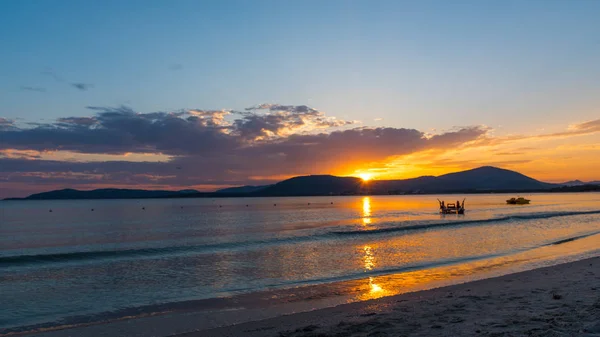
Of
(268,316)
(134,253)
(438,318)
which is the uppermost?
(438,318)

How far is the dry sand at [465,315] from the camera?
306 inches

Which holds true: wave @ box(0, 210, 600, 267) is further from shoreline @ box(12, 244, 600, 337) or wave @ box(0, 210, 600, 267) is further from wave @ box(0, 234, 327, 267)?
shoreline @ box(12, 244, 600, 337)

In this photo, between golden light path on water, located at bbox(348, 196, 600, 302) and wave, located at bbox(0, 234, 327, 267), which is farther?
wave, located at bbox(0, 234, 327, 267)

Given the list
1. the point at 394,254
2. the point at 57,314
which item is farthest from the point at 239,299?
the point at 394,254

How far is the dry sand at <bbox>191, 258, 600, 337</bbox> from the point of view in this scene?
7.78 m

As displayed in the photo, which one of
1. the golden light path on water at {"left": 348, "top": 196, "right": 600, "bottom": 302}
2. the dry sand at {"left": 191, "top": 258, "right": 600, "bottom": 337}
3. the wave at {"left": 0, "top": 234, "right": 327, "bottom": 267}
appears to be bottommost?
the wave at {"left": 0, "top": 234, "right": 327, "bottom": 267}

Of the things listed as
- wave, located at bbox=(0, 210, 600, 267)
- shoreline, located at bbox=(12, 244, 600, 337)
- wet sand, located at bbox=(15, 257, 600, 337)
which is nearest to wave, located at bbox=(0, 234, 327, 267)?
wave, located at bbox=(0, 210, 600, 267)

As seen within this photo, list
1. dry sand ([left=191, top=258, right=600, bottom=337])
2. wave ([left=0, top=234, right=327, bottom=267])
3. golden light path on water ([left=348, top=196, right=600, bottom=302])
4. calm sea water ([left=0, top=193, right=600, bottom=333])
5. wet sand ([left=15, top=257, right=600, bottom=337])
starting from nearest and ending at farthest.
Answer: dry sand ([left=191, top=258, right=600, bottom=337])
wet sand ([left=15, top=257, right=600, bottom=337])
calm sea water ([left=0, top=193, right=600, bottom=333])
golden light path on water ([left=348, top=196, right=600, bottom=302])
wave ([left=0, top=234, right=327, bottom=267])

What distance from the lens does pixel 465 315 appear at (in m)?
9.12

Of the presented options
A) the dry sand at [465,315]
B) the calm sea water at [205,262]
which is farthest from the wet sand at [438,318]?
the calm sea water at [205,262]

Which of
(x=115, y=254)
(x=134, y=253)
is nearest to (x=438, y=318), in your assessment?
(x=134, y=253)

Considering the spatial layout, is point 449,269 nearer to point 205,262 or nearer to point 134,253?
Result: point 205,262

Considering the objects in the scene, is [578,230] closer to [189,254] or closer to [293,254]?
[293,254]

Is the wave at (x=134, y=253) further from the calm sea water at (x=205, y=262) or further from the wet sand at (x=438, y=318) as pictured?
the wet sand at (x=438, y=318)
